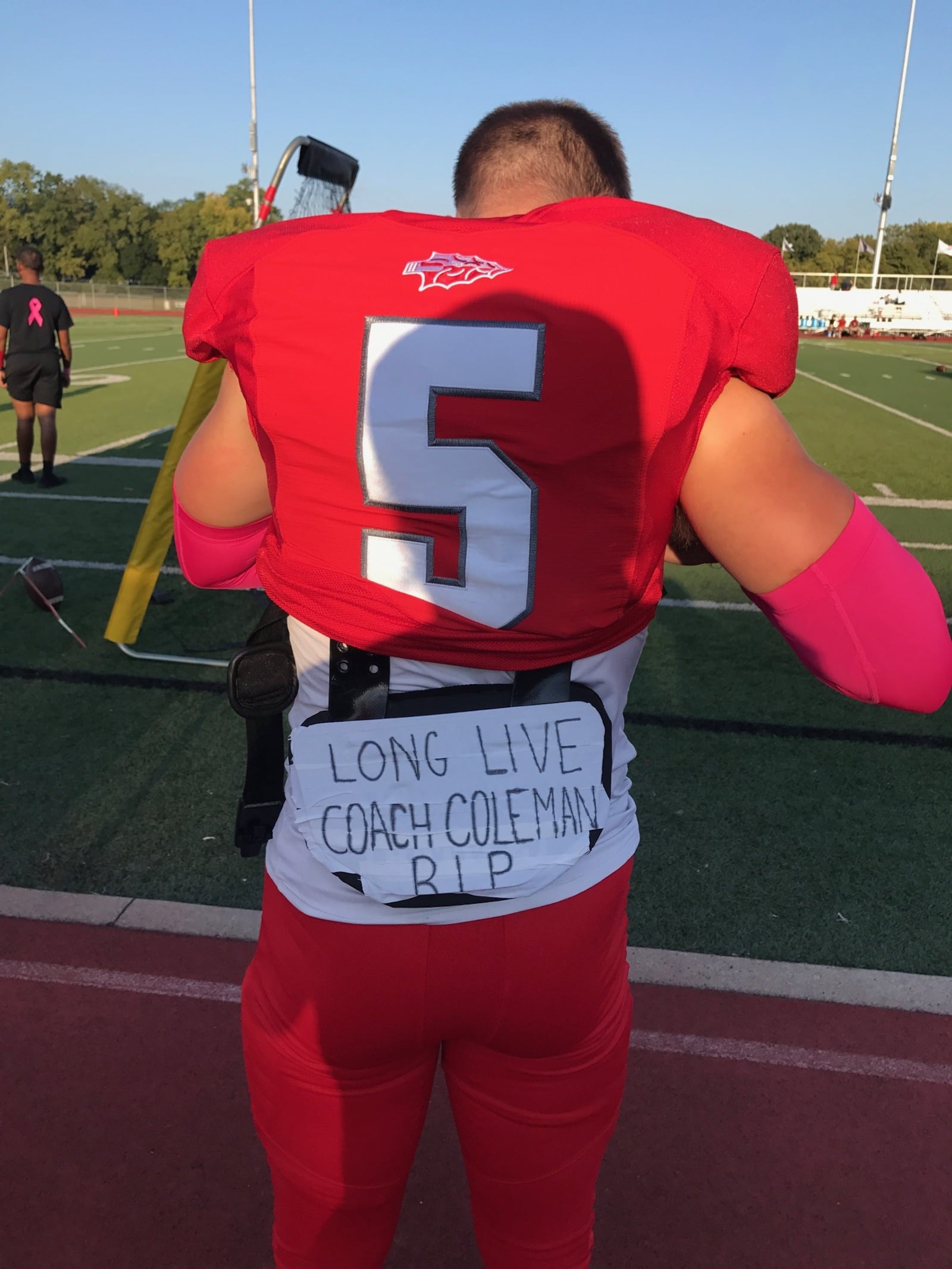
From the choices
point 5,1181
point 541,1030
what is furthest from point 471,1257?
point 541,1030

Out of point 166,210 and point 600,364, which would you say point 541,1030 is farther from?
point 166,210

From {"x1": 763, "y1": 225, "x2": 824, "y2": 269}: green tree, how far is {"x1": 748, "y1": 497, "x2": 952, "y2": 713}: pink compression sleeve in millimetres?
105231

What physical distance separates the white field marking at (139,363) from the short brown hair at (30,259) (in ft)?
36.8

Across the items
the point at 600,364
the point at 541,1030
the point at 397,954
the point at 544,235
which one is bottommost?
the point at 541,1030

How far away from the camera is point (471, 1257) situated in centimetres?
226

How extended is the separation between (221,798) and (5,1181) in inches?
70.2

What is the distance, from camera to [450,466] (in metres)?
1.06

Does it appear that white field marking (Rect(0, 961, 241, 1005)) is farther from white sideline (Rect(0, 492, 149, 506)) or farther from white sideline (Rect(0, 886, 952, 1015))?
white sideline (Rect(0, 492, 149, 506))

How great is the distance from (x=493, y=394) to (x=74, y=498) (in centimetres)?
890

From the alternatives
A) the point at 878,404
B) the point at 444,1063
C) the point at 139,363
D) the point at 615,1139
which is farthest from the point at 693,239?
the point at 139,363

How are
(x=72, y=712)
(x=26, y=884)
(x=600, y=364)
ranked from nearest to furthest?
(x=600, y=364) < (x=26, y=884) < (x=72, y=712)

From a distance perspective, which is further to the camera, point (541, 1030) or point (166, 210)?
point (166, 210)

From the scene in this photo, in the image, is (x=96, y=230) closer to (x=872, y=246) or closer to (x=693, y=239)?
(x=872, y=246)

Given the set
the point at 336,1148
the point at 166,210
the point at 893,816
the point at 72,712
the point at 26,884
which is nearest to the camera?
the point at 336,1148
